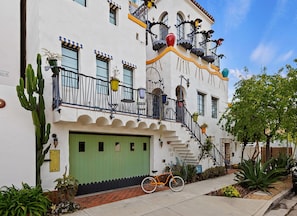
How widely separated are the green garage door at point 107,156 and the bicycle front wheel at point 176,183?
1770 millimetres

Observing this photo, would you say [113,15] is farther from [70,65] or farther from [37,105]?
[37,105]

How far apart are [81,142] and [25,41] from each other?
4.28m

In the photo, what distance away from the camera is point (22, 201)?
18.4 feet

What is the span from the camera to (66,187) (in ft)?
21.7

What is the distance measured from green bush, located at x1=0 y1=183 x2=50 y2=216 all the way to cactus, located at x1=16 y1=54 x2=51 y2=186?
2.29ft

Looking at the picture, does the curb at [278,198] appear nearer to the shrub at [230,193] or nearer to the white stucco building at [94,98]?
the shrub at [230,193]

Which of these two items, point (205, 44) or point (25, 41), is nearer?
point (25, 41)

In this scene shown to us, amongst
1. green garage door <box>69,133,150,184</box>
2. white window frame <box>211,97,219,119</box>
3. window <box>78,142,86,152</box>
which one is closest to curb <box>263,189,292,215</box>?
green garage door <box>69,133,150,184</box>

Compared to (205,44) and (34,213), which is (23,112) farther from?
(205,44)

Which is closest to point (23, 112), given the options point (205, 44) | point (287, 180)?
point (287, 180)

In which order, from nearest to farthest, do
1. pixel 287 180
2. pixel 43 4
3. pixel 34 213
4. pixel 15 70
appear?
pixel 34 213
pixel 43 4
pixel 15 70
pixel 287 180

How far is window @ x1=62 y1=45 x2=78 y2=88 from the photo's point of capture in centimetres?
814

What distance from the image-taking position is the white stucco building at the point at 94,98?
269 inches

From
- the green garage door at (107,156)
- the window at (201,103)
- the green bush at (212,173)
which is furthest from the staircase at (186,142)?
the window at (201,103)
